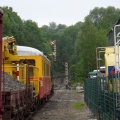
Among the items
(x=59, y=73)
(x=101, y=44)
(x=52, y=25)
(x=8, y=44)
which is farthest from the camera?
(x=52, y=25)

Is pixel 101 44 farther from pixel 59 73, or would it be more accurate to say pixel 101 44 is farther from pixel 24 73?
pixel 59 73

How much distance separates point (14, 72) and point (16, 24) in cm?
7313

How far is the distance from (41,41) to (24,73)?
81.5 metres

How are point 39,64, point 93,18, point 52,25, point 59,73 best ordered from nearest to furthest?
point 39,64 → point 93,18 → point 59,73 → point 52,25

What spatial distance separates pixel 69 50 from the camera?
369 ft

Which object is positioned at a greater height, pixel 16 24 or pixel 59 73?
pixel 16 24

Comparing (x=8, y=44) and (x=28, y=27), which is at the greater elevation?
(x=28, y=27)

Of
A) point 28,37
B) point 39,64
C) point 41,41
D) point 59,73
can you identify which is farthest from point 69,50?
point 39,64

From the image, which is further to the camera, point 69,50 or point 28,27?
point 69,50

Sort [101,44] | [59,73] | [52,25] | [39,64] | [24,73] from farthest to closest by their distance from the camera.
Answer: [52,25] < [59,73] < [101,44] < [39,64] < [24,73]

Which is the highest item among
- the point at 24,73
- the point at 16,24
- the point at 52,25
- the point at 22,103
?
the point at 52,25

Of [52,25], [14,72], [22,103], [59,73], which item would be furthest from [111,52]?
[52,25]

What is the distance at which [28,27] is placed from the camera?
95812mm

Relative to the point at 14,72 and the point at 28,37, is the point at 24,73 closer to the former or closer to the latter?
the point at 14,72
